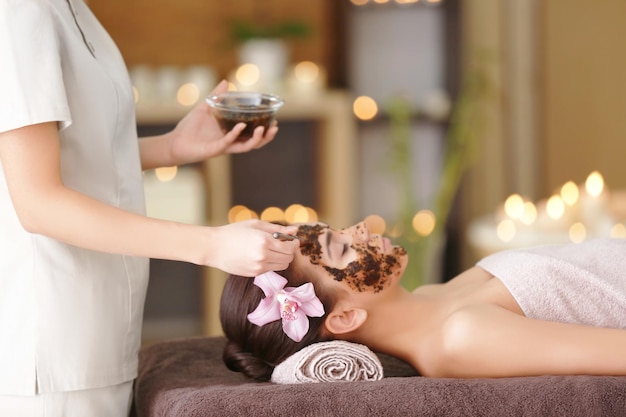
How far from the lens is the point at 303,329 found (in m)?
1.66

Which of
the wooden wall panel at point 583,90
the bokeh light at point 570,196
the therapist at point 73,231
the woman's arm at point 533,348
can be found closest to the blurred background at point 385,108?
the wooden wall panel at point 583,90

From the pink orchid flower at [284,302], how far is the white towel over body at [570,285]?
0.41 metres

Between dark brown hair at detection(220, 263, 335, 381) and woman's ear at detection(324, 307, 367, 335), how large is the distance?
0.05 feet

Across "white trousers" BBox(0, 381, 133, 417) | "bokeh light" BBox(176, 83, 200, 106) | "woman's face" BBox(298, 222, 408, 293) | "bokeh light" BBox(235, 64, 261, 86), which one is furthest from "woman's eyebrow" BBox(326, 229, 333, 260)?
"bokeh light" BBox(235, 64, 261, 86)

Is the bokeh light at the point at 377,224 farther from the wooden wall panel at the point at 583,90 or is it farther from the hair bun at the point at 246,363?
the hair bun at the point at 246,363

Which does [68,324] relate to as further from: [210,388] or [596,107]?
[596,107]

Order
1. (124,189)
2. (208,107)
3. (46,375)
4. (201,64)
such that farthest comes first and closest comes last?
1. (201,64)
2. (208,107)
3. (124,189)
4. (46,375)

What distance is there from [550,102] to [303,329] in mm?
3624

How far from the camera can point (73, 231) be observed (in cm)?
141

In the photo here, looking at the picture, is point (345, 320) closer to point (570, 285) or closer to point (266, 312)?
point (266, 312)

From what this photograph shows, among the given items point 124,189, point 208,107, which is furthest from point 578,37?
point 124,189

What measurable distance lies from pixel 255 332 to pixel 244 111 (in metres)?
0.42

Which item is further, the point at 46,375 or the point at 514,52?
the point at 514,52

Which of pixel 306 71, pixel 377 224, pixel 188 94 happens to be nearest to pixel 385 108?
pixel 306 71
